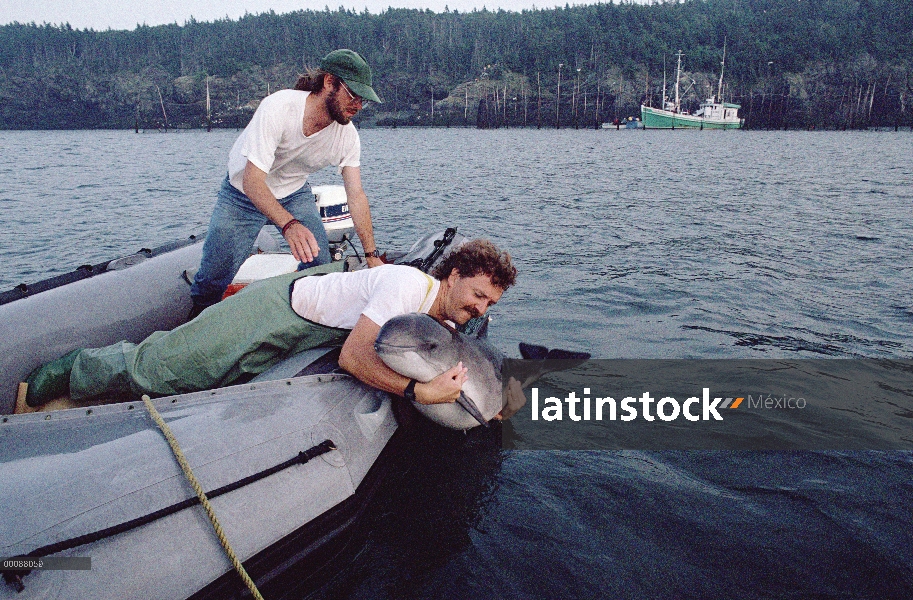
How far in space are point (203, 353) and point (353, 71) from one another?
7.19 ft

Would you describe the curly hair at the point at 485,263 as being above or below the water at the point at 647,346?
above

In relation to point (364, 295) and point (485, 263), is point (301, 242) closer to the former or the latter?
point (364, 295)

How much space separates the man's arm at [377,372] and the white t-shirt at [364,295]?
0.31 ft

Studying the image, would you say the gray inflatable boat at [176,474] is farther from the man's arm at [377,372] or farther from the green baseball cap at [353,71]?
the green baseball cap at [353,71]

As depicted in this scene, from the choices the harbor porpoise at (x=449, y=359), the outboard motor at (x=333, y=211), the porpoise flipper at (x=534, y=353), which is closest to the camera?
the harbor porpoise at (x=449, y=359)

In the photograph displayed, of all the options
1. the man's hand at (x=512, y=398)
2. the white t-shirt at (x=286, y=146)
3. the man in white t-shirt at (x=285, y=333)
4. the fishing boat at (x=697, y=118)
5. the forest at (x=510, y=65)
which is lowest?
the man's hand at (x=512, y=398)

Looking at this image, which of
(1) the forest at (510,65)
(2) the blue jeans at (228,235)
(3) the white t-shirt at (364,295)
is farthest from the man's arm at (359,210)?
(1) the forest at (510,65)

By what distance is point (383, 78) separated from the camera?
13050 centimetres

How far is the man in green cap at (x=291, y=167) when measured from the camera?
4.39m

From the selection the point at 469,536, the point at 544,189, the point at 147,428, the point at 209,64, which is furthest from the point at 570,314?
the point at 209,64

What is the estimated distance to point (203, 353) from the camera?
3596mm

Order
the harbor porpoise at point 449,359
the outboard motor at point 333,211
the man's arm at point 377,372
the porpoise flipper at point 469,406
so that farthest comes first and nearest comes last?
1. the outboard motor at point 333,211
2. the porpoise flipper at point 469,406
3. the man's arm at point 377,372
4. the harbor porpoise at point 449,359

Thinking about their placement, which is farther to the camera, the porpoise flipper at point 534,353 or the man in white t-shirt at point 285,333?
the porpoise flipper at point 534,353

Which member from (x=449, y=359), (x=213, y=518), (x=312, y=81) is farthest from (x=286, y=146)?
(x=213, y=518)
